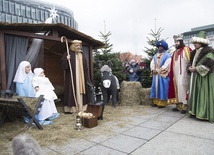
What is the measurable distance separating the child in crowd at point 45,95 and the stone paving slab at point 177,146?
2.68 m

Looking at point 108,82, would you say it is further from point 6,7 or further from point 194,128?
point 6,7

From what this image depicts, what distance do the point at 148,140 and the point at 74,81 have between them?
3.05 m

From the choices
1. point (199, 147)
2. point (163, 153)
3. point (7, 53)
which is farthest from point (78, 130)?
point (7, 53)

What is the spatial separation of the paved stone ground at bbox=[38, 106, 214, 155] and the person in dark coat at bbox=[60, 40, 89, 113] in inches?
54.0

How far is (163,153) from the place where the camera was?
306cm

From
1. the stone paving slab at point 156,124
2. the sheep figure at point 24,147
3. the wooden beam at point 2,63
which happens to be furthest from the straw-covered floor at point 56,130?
the sheep figure at point 24,147

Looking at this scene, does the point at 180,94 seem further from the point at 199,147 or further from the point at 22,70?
the point at 22,70

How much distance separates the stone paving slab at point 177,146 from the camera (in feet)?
10.1

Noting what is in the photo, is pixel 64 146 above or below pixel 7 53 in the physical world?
below

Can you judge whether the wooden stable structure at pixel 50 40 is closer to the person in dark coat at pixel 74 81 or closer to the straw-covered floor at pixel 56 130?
the person in dark coat at pixel 74 81

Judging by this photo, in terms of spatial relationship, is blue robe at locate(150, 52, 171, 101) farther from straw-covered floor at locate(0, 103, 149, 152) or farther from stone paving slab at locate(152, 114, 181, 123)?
straw-covered floor at locate(0, 103, 149, 152)

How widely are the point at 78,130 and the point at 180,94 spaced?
307 centimetres

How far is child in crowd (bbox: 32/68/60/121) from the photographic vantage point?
5004 millimetres

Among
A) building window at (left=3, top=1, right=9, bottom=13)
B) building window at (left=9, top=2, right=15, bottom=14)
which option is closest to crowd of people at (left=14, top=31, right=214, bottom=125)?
building window at (left=3, top=1, right=9, bottom=13)
